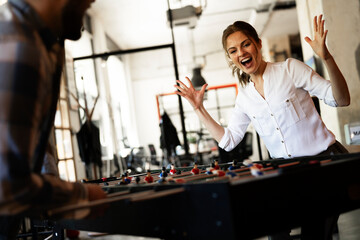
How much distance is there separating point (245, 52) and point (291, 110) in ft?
1.49

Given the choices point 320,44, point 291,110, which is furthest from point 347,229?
point 320,44

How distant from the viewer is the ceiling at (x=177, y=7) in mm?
9078

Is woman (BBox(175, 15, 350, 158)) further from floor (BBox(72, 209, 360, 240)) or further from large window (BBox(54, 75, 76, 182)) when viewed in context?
large window (BBox(54, 75, 76, 182))

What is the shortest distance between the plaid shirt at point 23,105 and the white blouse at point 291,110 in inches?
59.1

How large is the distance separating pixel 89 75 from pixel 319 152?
733cm

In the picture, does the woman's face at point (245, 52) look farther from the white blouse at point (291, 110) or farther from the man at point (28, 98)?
the man at point (28, 98)

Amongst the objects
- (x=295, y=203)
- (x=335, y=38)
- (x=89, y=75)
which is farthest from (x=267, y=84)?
(x=89, y=75)

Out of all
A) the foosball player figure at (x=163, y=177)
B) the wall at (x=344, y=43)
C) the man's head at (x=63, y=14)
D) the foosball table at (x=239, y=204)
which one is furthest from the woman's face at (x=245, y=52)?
the wall at (x=344, y=43)

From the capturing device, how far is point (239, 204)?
117cm

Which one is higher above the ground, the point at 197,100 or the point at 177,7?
the point at 177,7

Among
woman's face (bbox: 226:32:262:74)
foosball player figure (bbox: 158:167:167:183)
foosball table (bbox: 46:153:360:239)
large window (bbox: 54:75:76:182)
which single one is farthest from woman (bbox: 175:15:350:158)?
large window (bbox: 54:75:76:182)

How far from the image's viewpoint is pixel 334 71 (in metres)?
2.12

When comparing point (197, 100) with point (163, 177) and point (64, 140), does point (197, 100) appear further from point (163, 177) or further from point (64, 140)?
point (64, 140)

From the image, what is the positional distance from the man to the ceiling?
6535 millimetres
